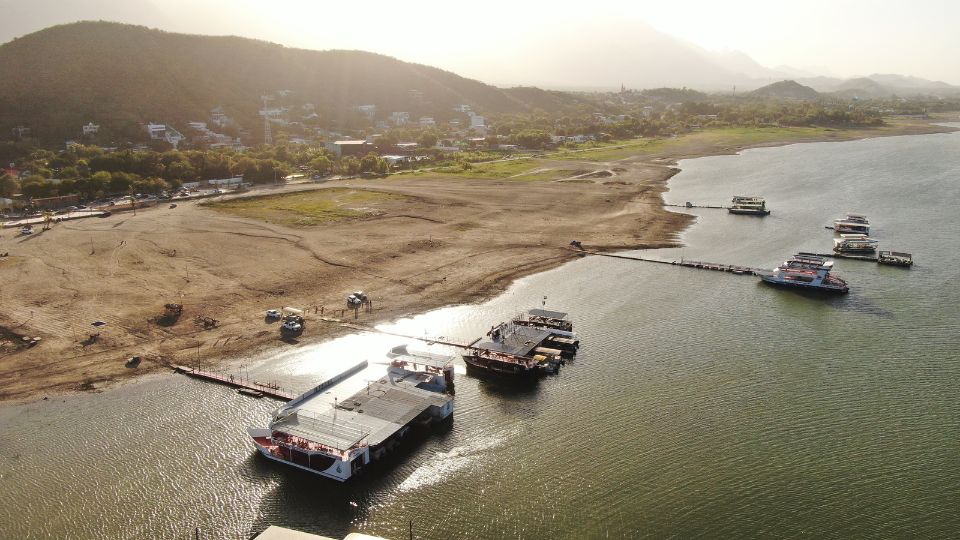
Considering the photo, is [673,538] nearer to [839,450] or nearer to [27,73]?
[839,450]

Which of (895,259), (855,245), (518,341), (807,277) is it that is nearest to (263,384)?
(518,341)

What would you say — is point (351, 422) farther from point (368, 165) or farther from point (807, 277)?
point (368, 165)

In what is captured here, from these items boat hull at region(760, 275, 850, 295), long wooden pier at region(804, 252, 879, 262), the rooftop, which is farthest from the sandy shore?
long wooden pier at region(804, 252, 879, 262)

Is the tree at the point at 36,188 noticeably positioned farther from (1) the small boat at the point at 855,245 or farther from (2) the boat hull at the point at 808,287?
(1) the small boat at the point at 855,245

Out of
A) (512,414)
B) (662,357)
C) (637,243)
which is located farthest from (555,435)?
(637,243)

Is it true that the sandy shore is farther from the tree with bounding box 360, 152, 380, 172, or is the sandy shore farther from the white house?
the white house

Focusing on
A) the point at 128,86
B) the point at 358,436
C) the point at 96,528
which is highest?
the point at 128,86
